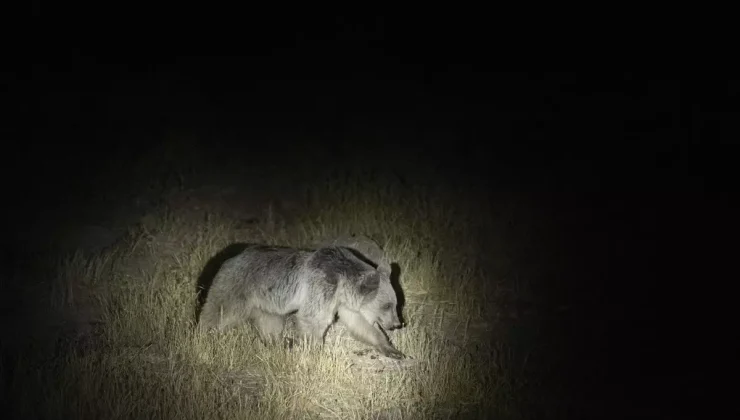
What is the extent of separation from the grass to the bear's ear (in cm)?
59

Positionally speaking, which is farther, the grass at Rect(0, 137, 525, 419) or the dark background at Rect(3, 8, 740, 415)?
the dark background at Rect(3, 8, 740, 415)

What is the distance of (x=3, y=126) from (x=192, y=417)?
10480mm

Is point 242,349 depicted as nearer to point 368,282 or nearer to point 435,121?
point 368,282

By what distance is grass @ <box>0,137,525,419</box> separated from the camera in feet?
17.9

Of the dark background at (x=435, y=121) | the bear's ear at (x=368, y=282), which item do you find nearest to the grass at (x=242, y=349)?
the bear's ear at (x=368, y=282)

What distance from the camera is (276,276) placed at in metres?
6.59

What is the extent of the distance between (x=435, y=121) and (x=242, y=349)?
11114mm

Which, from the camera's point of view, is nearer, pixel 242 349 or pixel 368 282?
pixel 242 349

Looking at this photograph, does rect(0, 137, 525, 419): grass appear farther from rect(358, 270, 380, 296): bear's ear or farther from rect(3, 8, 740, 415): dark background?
rect(3, 8, 740, 415): dark background

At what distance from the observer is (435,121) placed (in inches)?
656

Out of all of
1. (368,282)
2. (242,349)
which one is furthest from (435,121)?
(242,349)

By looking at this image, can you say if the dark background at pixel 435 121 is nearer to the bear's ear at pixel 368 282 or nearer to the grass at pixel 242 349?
the grass at pixel 242 349

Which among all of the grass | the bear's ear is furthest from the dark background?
the bear's ear

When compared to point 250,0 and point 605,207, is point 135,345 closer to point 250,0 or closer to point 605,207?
point 605,207
